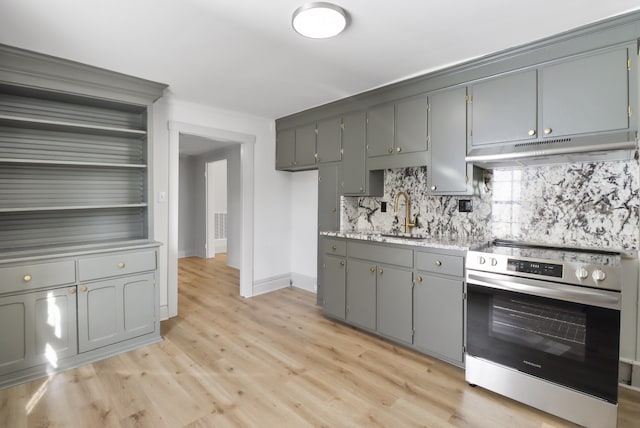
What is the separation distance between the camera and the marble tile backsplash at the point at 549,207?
2305mm

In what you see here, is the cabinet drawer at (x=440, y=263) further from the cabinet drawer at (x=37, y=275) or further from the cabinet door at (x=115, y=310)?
the cabinet drawer at (x=37, y=275)

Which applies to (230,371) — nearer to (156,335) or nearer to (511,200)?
(156,335)

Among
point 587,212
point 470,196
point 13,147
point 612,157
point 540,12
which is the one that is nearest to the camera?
point 540,12

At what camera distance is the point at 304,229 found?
15.4 feet

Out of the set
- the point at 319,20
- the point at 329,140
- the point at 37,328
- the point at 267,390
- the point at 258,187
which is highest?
the point at 319,20

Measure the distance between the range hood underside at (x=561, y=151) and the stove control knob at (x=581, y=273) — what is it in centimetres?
75

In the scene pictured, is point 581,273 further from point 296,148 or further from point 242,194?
point 242,194

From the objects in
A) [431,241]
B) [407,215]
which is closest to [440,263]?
[431,241]

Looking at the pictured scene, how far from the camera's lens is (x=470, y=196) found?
2934 millimetres

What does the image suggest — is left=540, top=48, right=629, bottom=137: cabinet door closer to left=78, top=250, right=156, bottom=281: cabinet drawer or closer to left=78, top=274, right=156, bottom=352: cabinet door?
left=78, top=250, right=156, bottom=281: cabinet drawer

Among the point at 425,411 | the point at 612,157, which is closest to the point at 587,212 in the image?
the point at 612,157

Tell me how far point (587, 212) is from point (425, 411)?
6.06 feet

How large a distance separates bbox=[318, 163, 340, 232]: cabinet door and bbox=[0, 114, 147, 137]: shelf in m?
1.91

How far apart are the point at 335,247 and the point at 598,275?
6.98 feet
